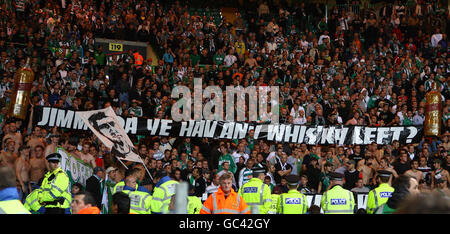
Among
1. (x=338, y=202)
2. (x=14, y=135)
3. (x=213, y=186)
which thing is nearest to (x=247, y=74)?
(x=213, y=186)

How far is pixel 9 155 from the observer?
11.7 metres

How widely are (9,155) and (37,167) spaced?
0.63 metres

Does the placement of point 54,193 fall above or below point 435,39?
below

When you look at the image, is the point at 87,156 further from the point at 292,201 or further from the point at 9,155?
the point at 292,201

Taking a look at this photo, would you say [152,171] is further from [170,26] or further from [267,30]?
[267,30]

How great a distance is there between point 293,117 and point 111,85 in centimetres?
487

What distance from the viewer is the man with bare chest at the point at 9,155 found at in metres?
11.6

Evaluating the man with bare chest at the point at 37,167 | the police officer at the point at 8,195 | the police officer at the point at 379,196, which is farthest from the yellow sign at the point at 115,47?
the police officer at the point at 8,195

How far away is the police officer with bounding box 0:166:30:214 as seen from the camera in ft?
14.0

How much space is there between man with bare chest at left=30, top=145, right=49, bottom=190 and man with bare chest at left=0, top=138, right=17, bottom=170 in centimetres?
37

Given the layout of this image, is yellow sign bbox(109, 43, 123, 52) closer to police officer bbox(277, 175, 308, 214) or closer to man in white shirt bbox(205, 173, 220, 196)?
man in white shirt bbox(205, 173, 220, 196)

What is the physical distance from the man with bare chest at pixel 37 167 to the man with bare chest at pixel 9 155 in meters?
0.37

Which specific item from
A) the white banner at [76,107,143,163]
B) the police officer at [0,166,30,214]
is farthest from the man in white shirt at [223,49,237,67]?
the police officer at [0,166,30,214]
